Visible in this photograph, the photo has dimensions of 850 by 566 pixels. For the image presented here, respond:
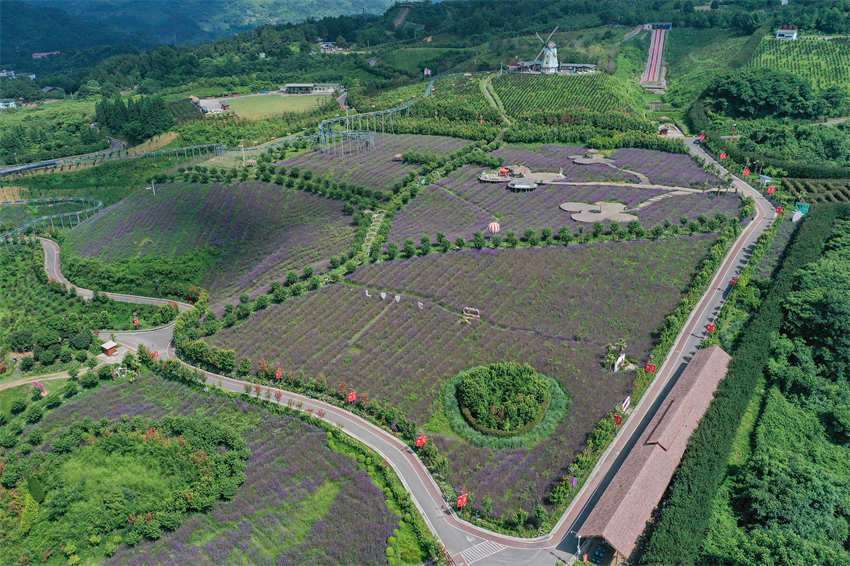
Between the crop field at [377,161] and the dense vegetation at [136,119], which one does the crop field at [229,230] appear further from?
the dense vegetation at [136,119]

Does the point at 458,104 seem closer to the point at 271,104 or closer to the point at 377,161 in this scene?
the point at 377,161

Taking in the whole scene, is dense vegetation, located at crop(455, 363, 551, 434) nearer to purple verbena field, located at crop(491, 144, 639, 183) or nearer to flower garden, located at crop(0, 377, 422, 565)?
flower garden, located at crop(0, 377, 422, 565)

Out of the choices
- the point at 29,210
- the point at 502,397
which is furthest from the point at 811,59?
the point at 29,210

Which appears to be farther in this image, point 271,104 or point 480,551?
point 271,104

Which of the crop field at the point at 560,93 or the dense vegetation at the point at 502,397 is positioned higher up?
the crop field at the point at 560,93

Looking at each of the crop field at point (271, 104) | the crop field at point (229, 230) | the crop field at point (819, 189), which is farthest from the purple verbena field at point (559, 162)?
the crop field at point (271, 104)

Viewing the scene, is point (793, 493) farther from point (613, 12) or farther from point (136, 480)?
point (613, 12)
